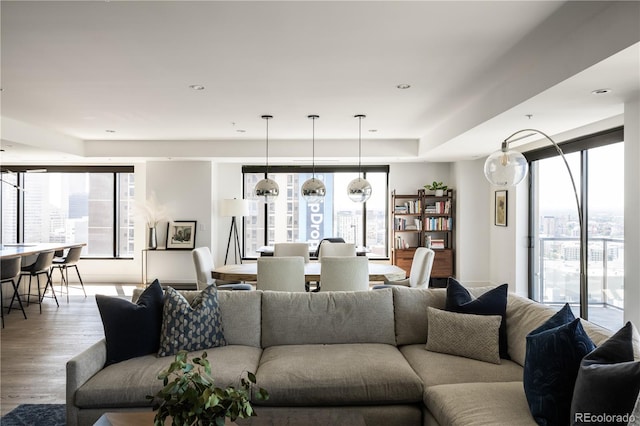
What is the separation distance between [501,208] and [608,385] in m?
6.30

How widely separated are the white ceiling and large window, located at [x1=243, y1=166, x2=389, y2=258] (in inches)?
108

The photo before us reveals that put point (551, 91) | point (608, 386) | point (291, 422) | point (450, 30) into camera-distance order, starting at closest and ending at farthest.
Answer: point (608, 386) → point (291, 422) → point (450, 30) → point (551, 91)

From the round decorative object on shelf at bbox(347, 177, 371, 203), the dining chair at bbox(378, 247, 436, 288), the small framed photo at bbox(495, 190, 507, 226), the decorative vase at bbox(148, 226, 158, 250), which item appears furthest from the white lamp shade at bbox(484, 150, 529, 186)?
the decorative vase at bbox(148, 226, 158, 250)

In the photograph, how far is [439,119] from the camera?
6.15 m

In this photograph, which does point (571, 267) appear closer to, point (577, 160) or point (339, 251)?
point (577, 160)

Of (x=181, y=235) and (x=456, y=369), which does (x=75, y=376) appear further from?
(x=181, y=235)

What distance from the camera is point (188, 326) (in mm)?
2979

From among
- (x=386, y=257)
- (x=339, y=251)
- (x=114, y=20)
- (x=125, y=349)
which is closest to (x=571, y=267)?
(x=339, y=251)

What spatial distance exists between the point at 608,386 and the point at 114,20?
3.23 metres

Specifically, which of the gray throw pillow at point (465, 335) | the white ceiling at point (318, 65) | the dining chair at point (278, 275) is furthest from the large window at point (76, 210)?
the gray throw pillow at point (465, 335)

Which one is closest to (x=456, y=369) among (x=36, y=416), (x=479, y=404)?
(x=479, y=404)

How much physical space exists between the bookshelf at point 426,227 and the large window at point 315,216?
0.51 m

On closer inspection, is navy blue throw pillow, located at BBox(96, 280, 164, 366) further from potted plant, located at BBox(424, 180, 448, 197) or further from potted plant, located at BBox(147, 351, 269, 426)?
potted plant, located at BBox(424, 180, 448, 197)

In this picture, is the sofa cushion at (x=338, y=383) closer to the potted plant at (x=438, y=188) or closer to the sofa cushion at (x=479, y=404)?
the sofa cushion at (x=479, y=404)
